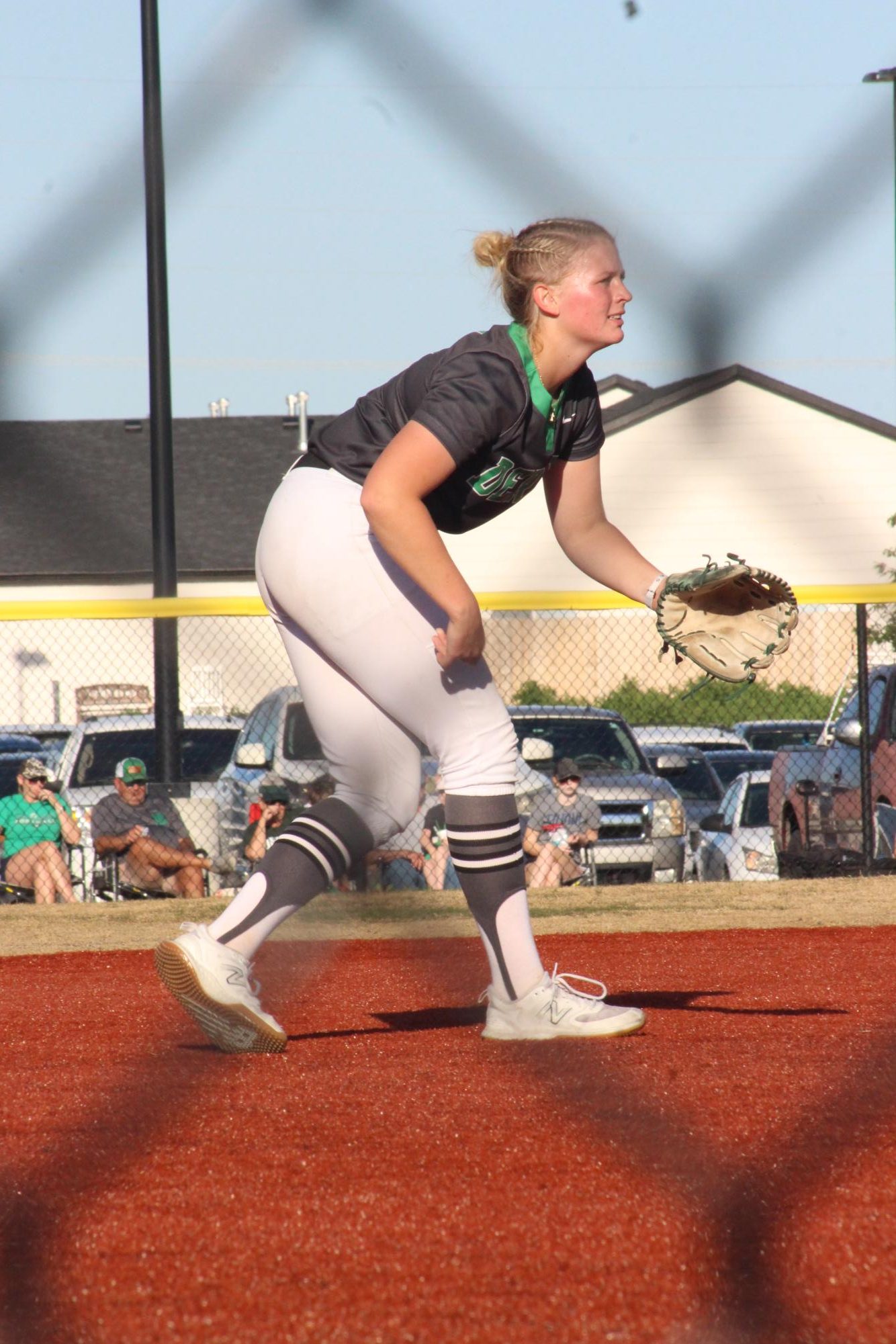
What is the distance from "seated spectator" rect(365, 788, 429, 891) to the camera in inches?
324

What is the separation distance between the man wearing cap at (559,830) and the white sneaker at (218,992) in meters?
5.49

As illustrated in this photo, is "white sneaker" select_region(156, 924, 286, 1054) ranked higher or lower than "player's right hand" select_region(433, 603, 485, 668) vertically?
lower

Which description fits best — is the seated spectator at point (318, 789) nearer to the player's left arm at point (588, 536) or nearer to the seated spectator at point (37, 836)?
the seated spectator at point (37, 836)

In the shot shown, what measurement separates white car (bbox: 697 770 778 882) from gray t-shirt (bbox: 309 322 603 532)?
278 inches

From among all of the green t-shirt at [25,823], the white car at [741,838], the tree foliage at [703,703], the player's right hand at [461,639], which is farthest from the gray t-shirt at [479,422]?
the white car at [741,838]

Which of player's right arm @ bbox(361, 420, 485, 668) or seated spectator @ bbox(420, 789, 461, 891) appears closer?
player's right arm @ bbox(361, 420, 485, 668)

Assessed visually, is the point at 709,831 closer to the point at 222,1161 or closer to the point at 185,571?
the point at 185,571

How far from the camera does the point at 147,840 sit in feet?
27.2

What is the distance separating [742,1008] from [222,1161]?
1.73 m

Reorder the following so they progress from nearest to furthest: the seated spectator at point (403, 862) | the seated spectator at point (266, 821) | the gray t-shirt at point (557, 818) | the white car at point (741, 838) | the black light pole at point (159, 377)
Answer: the black light pole at point (159, 377) → the seated spectator at point (266, 821) → the seated spectator at point (403, 862) → the gray t-shirt at point (557, 818) → the white car at point (741, 838)

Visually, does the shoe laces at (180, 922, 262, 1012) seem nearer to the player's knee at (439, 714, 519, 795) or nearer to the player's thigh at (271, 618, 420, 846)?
the player's thigh at (271, 618, 420, 846)

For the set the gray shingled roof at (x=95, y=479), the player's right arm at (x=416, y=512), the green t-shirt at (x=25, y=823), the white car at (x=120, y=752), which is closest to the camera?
the gray shingled roof at (x=95, y=479)

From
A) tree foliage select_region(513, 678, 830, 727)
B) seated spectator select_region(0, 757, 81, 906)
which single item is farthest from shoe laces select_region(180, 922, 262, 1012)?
tree foliage select_region(513, 678, 830, 727)

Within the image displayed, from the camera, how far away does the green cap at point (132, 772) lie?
837 cm
